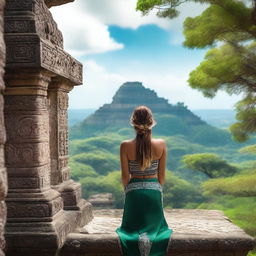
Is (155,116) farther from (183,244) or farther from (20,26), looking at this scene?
(20,26)

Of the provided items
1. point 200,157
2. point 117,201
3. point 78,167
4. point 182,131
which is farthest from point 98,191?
point 182,131

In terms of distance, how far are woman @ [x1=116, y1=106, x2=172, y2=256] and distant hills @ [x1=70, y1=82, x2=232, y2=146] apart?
60413 mm

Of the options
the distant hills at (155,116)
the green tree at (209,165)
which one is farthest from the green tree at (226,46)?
the distant hills at (155,116)

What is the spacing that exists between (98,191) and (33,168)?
3405 cm

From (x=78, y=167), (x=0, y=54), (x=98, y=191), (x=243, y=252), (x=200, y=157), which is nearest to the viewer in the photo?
(x=0, y=54)

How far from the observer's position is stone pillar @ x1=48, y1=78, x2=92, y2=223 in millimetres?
4406

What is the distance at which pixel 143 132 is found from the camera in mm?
3428

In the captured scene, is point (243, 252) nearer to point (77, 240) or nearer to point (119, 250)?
point (119, 250)

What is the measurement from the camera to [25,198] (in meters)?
3.62

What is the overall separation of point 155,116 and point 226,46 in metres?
59.2

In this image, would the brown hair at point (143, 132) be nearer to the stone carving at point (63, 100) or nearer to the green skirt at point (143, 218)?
the green skirt at point (143, 218)

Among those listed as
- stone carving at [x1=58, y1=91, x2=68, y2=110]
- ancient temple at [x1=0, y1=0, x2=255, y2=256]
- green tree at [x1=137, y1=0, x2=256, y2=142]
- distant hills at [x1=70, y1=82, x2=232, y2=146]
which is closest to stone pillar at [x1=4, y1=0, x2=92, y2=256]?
ancient temple at [x1=0, y1=0, x2=255, y2=256]

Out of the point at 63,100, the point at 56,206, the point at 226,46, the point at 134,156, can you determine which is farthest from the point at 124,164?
the point at 226,46

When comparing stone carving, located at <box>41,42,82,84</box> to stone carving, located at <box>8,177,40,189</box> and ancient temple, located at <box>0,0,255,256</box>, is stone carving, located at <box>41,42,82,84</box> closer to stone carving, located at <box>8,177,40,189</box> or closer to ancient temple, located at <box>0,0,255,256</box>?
ancient temple, located at <box>0,0,255,256</box>
